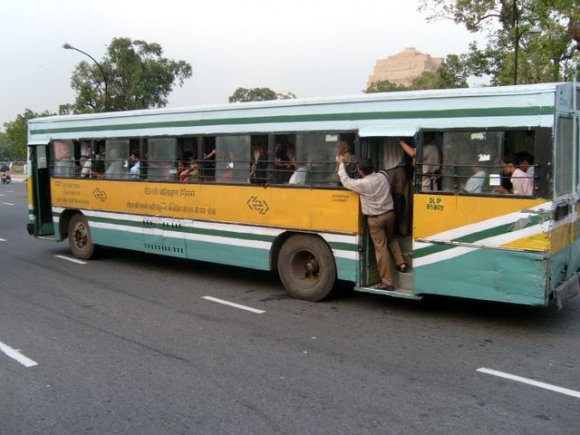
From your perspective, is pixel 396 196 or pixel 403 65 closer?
pixel 396 196

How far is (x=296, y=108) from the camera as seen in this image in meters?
7.99

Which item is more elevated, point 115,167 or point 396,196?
point 115,167

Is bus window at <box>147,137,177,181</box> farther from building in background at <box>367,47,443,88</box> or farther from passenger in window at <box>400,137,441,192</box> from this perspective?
building in background at <box>367,47,443,88</box>

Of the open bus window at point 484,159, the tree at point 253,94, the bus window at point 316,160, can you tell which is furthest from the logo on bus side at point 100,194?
the tree at point 253,94

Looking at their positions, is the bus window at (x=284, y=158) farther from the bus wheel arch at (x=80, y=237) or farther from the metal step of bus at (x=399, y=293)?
the bus wheel arch at (x=80, y=237)

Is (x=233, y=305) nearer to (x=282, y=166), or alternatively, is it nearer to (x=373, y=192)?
(x=282, y=166)

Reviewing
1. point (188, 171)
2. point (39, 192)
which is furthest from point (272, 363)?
point (39, 192)

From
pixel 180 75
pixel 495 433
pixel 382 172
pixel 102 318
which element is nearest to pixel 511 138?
pixel 382 172

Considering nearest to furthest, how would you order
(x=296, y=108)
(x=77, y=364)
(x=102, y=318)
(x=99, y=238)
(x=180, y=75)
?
(x=77, y=364) < (x=102, y=318) < (x=296, y=108) < (x=99, y=238) < (x=180, y=75)

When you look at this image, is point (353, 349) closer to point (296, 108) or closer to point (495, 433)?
point (495, 433)

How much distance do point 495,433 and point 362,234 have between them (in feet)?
12.2

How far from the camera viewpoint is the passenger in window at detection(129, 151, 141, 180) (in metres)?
10.2

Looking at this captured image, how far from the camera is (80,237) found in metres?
11.6

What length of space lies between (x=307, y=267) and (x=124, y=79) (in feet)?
160
